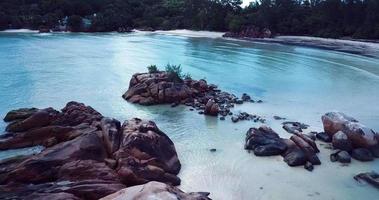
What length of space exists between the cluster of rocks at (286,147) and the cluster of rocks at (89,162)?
410 cm

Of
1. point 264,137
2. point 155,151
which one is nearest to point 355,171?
point 264,137

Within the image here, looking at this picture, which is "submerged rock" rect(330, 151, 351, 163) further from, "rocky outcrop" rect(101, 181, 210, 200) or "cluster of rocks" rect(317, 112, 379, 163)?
"rocky outcrop" rect(101, 181, 210, 200)

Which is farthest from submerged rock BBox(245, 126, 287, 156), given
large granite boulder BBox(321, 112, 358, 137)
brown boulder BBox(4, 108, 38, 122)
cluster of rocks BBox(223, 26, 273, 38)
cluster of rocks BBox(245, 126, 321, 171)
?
cluster of rocks BBox(223, 26, 273, 38)

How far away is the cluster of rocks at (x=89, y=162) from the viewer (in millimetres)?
12328

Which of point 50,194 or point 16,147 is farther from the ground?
point 50,194

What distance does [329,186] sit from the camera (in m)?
14.7

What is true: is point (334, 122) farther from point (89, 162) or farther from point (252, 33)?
point (252, 33)

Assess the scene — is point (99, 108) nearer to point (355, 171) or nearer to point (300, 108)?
point (300, 108)

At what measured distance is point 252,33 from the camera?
10019 centimetres

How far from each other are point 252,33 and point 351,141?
84.6 metres

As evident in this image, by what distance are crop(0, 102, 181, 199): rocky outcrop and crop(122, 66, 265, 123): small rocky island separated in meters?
8.50

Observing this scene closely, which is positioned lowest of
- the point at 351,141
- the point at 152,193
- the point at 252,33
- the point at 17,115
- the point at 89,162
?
the point at 252,33

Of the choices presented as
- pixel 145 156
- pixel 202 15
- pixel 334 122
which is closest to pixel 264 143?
pixel 334 122

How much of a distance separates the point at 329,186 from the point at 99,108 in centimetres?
1637
